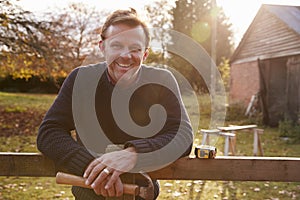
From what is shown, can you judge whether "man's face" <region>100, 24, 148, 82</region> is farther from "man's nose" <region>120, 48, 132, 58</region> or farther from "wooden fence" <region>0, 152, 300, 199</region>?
"wooden fence" <region>0, 152, 300, 199</region>

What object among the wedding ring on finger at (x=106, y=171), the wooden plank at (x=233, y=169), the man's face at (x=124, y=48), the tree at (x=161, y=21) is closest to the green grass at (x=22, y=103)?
the tree at (x=161, y=21)

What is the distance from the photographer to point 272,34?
15.9m

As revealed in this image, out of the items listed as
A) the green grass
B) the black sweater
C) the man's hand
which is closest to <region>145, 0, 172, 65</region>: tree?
the green grass

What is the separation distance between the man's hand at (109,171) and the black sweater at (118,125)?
0.05 metres

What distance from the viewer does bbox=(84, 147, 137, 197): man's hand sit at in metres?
1.41

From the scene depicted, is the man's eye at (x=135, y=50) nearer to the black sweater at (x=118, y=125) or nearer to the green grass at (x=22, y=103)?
the black sweater at (x=118, y=125)

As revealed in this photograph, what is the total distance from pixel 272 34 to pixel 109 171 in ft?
52.2

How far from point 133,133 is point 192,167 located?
13.4 inches

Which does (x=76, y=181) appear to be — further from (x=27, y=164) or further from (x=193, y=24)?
(x=193, y=24)

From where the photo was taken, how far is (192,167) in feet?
5.48

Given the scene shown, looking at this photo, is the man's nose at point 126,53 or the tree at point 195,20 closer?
the man's nose at point 126,53

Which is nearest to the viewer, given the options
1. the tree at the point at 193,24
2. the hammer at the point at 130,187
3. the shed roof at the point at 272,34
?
the hammer at the point at 130,187

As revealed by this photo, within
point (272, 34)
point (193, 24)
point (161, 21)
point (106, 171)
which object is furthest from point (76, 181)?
point (193, 24)

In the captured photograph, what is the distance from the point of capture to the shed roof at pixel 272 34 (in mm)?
14352
